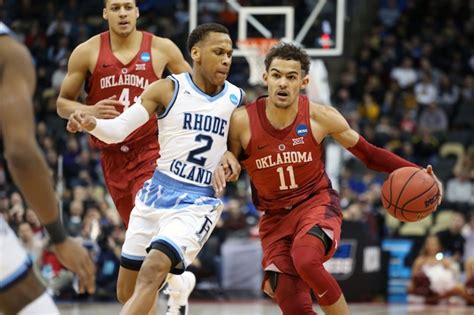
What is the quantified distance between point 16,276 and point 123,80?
359 centimetres

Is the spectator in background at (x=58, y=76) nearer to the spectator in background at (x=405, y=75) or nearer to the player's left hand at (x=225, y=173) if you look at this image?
the spectator in background at (x=405, y=75)

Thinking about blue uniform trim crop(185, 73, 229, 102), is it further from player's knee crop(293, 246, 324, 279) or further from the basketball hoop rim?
the basketball hoop rim

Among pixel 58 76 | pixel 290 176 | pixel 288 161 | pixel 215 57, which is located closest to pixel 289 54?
pixel 215 57

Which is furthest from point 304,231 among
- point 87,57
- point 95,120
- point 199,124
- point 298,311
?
point 87,57

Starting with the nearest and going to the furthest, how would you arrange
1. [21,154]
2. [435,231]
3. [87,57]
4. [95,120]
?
1. [21,154]
2. [95,120]
3. [87,57]
4. [435,231]

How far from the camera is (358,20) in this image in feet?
74.6

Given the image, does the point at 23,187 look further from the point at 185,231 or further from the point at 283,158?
the point at 283,158

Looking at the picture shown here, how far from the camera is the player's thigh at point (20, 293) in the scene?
408 cm

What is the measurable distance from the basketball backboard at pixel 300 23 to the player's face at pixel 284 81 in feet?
22.7

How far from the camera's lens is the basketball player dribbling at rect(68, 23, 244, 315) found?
257 inches

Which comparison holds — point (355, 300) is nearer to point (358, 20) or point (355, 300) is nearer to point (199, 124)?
point (199, 124)

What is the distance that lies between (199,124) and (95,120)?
27.5 inches

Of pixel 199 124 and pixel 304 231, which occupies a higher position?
pixel 199 124

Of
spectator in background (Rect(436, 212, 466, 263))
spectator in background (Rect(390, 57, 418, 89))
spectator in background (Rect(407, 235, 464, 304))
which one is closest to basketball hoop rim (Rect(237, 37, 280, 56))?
spectator in background (Rect(407, 235, 464, 304))
